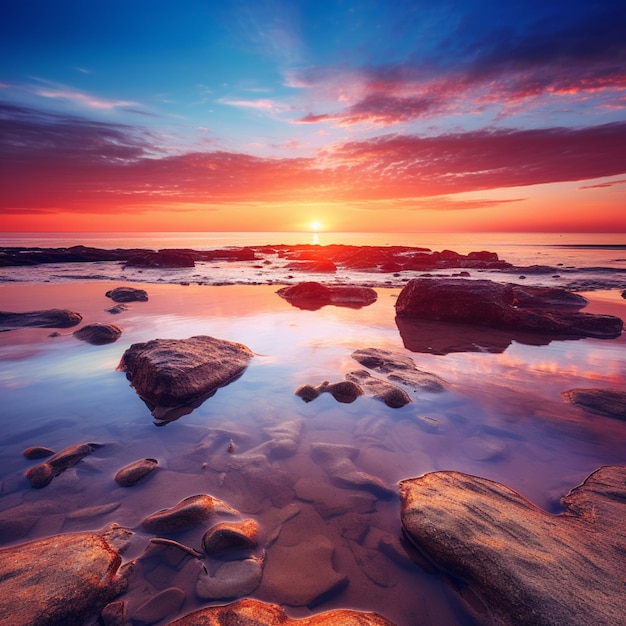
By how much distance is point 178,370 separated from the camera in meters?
4.95

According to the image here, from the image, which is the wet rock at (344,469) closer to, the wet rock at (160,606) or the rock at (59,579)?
the wet rock at (160,606)

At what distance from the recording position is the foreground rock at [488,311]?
8727 mm

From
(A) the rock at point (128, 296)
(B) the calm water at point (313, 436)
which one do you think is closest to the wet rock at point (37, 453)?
(B) the calm water at point (313, 436)

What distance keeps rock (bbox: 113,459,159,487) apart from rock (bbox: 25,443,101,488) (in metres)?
0.56

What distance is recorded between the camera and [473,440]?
13.1 ft

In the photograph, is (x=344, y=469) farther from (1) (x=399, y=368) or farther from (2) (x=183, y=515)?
(1) (x=399, y=368)

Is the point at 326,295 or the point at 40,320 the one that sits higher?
the point at 40,320

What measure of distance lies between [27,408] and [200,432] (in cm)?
251

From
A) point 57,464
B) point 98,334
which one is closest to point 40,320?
point 98,334

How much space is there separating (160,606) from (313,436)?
85.4 inches

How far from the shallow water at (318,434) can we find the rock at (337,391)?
147 mm

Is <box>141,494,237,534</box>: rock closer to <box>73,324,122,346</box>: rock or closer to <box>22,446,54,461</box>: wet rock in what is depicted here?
<box>22,446,54,461</box>: wet rock

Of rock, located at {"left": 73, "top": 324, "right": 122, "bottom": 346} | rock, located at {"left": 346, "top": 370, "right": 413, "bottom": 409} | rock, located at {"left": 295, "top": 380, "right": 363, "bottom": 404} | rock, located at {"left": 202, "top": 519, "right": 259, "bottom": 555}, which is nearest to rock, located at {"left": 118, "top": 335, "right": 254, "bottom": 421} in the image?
rock, located at {"left": 295, "top": 380, "right": 363, "bottom": 404}

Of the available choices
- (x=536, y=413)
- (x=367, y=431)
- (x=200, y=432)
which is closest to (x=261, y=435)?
(x=200, y=432)
